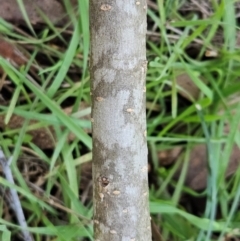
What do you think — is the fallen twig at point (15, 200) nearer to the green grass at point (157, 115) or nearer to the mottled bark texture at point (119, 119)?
the green grass at point (157, 115)

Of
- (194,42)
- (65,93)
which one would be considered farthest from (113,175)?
(194,42)

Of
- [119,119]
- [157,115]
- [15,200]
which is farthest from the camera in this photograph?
[157,115]

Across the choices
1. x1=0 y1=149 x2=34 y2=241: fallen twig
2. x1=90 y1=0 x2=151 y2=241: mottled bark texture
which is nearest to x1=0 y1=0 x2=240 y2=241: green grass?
x1=0 y1=149 x2=34 y2=241: fallen twig

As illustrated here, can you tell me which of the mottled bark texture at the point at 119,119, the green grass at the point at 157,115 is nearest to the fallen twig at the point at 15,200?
the green grass at the point at 157,115

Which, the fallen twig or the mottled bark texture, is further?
the fallen twig

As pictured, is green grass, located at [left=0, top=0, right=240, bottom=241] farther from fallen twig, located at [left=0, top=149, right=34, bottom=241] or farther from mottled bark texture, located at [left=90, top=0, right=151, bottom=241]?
mottled bark texture, located at [left=90, top=0, right=151, bottom=241]

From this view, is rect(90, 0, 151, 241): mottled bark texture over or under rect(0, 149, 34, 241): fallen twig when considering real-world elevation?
over
